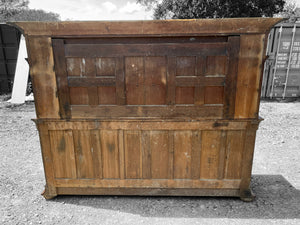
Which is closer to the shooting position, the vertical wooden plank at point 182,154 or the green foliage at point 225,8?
the vertical wooden plank at point 182,154

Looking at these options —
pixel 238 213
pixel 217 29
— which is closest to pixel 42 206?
pixel 238 213

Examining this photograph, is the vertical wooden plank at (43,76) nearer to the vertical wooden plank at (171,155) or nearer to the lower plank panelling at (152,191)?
the lower plank panelling at (152,191)

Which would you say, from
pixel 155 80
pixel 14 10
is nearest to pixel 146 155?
pixel 155 80

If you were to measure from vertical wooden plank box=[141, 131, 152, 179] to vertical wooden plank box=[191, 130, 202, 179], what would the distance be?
59 centimetres

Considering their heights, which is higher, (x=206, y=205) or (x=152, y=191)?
(x=152, y=191)

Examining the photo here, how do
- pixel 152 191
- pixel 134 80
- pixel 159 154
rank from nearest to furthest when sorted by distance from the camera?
pixel 134 80 < pixel 159 154 < pixel 152 191

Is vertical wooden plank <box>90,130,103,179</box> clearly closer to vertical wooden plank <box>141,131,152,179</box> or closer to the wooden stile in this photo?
the wooden stile

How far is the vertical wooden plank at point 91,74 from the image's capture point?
279 cm

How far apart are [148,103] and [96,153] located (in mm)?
1005

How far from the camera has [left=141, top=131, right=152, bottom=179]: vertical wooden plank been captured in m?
2.99

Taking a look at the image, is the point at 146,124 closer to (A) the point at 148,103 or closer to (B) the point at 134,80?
(A) the point at 148,103

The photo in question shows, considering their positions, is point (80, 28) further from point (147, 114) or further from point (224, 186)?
point (224, 186)

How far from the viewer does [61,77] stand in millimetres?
2824

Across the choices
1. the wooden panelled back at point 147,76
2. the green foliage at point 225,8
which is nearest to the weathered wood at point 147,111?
the wooden panelled back at point 147,76
